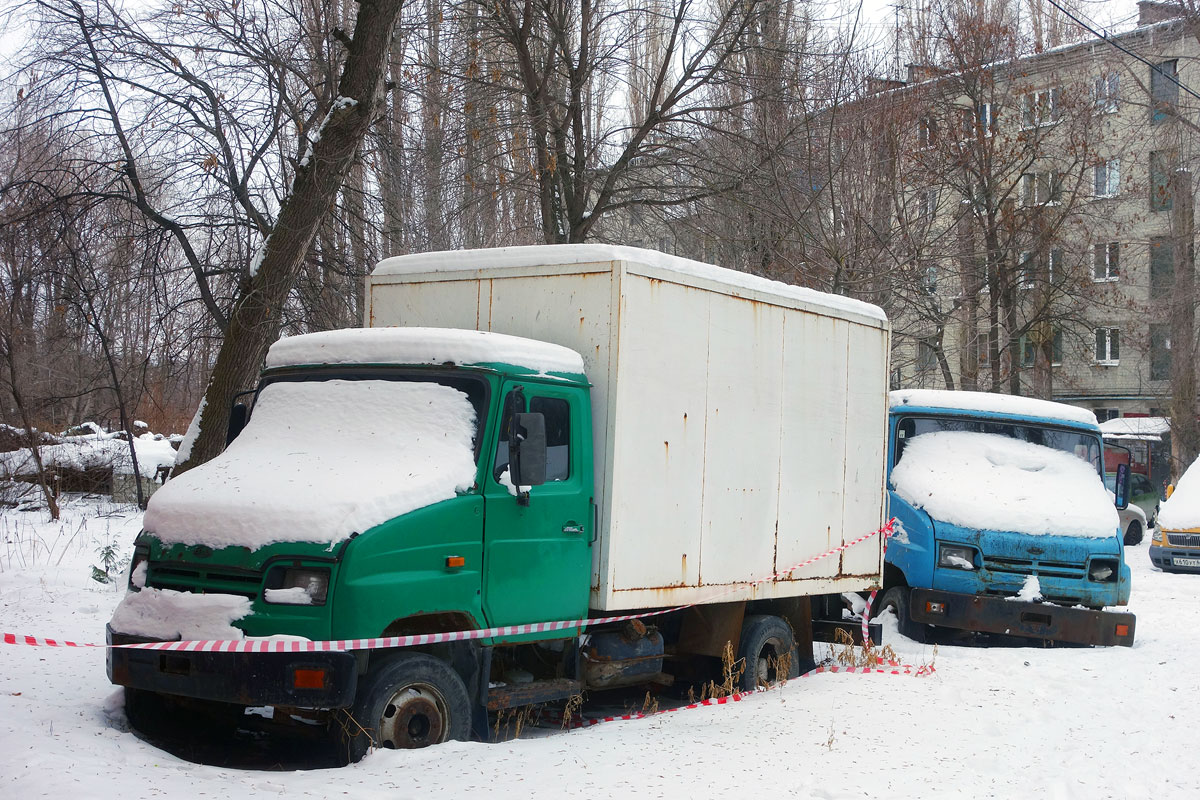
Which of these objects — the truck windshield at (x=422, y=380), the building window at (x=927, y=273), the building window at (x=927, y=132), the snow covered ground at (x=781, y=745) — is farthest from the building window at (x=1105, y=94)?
the truck windshield at (x=422, y=380)

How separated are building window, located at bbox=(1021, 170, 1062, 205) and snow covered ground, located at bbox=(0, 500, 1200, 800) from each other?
62.8 feet

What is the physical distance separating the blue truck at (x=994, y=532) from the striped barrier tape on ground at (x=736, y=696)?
1470 mm

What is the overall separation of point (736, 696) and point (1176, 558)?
13.9 meters

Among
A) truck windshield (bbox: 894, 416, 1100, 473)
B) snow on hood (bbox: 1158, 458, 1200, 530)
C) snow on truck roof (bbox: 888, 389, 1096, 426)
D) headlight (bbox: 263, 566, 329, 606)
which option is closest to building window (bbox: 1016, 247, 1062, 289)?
snow on hood (bbox: 1158, 458, 1200, 530)

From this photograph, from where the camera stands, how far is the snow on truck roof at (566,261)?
769 cm

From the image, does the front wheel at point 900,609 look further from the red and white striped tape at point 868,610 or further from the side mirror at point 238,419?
the side mirror at point 238,419

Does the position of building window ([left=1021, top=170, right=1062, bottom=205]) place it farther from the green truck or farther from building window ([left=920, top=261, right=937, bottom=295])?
the green truck

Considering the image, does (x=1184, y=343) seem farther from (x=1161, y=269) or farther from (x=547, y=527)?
(x=547, y=527)

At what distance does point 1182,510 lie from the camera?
785 inches

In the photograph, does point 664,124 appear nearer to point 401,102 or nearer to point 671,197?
point 671,197

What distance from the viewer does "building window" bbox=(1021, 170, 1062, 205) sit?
91.0 ft

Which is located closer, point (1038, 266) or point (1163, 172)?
point (1038, 266)

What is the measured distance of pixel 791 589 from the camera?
31.1 ft

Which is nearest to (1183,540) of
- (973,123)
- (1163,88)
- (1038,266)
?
(1038,266)
